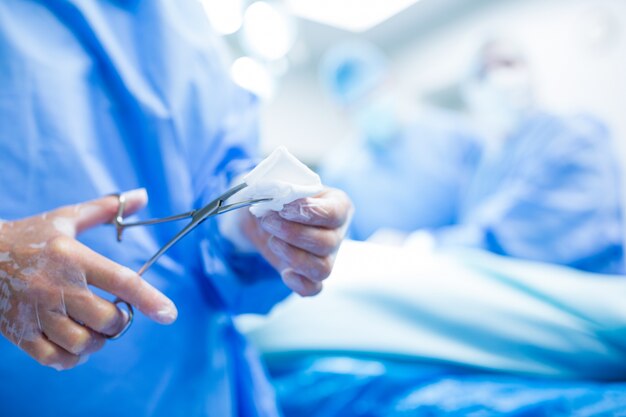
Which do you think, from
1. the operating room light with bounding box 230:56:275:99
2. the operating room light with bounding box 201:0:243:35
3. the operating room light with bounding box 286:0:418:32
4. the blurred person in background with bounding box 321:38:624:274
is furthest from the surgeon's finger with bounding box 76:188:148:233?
the operating room light with bounding box 286:0:418:32

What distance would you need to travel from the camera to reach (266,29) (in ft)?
6.39

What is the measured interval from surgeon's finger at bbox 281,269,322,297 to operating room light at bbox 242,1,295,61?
1.70 meters

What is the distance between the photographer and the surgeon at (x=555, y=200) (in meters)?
1.11

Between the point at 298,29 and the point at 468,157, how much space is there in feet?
6.06

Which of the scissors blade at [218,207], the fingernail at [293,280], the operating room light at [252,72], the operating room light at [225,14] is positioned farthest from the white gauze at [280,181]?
the operating room light at [252,72]

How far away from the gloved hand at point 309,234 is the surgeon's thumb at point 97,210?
0.52ft

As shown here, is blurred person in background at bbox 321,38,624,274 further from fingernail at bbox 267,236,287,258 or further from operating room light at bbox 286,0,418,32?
fingernail at bbox 267,236,287,258

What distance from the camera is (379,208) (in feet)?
6.75

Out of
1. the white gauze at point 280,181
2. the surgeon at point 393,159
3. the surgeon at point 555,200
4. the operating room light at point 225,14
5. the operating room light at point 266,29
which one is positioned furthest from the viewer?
the surgeon at point 393,159

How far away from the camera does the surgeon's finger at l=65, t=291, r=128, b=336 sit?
382mm

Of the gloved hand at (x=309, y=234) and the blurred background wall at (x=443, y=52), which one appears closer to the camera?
the gloved hand at (x=309, y=234)

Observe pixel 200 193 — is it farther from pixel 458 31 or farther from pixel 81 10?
pixel 458 31

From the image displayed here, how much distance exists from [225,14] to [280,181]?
5.42 ft

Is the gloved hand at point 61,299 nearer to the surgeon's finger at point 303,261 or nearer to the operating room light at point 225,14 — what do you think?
the surgeon's finger at point 303,261
